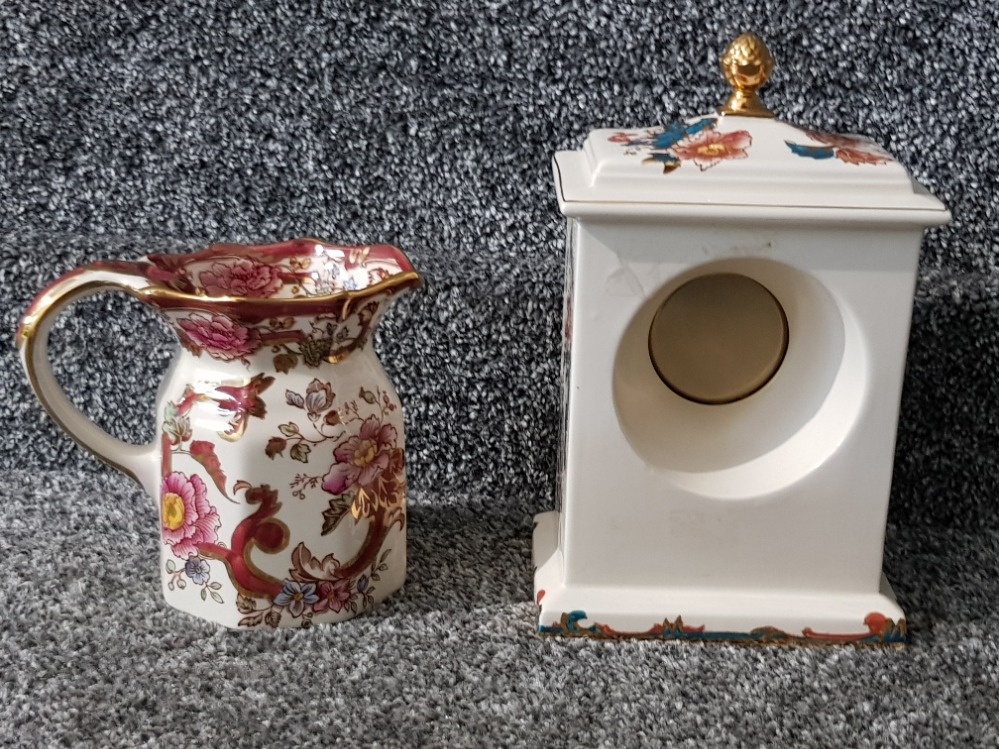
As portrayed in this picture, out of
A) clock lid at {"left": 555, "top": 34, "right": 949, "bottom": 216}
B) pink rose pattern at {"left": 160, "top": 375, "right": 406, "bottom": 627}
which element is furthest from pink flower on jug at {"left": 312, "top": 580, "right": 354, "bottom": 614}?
clock lid at {"left": 555, "top": 34, "right": 949, "bottom": 216}

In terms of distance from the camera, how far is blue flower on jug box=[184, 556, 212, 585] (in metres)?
0.57

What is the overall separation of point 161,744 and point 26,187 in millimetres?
404

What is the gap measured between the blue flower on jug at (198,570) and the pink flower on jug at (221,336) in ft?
0.33

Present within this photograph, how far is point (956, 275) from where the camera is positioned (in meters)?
0.71

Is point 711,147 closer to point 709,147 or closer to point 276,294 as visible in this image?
point 709,147

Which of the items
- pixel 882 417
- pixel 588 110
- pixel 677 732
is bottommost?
pixel 677 732

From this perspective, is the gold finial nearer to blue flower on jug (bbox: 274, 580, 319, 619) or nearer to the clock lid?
the clock lid

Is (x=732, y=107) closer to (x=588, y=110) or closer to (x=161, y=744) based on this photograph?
(x=588, y=110)

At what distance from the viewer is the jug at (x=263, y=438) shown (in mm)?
542

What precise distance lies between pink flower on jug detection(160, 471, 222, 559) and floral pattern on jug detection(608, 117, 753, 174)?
0.25 metres

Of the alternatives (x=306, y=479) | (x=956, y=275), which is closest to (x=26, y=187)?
(x=306, y=479)

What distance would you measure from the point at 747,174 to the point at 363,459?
22 centimetres

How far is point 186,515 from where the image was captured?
0.57 metres

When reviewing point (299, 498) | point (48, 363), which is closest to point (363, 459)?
point (299, 498)
